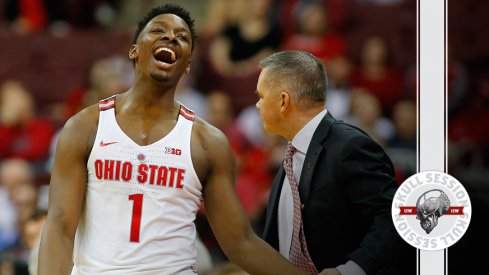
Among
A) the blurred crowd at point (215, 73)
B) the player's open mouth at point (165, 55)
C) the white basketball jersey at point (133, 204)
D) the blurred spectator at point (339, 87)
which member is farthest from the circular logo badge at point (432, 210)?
the blurred spectator at point (339, 87)

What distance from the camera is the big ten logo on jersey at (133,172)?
7.29ft

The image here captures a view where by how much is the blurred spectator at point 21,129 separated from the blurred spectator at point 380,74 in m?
1.62

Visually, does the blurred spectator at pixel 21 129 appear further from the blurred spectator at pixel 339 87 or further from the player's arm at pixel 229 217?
the player's arm at pixel 229 217

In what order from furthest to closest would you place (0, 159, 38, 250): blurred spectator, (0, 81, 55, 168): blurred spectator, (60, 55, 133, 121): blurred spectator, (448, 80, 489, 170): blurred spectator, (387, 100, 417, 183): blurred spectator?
(0, 81, 55, 168): blurred spectator → (60, 55, 133, 121): blurred spectator → (0, 159, 38, 250): blurred spectator → (387, 100, 417, 183): blurred spectator → (448, 80, 489, 170): blurred spectator

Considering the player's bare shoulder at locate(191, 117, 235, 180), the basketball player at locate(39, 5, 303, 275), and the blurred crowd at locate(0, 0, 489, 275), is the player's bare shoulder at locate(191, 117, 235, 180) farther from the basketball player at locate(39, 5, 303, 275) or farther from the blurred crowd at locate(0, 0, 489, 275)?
the blurred crowd at locate(0, 0, 489, 275)

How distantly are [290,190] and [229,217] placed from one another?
20 cm

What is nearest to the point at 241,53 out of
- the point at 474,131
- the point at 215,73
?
the point at 215,73

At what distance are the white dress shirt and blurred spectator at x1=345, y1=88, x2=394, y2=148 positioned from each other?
1.35 metres

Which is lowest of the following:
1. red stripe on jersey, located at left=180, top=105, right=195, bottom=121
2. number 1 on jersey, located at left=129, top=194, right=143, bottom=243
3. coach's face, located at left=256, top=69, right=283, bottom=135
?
number 1 on jersey, located at left=129, top=194, right=143, bottom=243

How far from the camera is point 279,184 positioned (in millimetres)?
2523

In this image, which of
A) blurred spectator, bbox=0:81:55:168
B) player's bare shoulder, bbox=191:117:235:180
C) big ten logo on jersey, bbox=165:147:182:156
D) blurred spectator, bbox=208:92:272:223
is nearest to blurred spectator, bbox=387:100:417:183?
blurred spectator, bbox=208:92:272:223

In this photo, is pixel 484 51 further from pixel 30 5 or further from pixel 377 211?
pixel 30 5

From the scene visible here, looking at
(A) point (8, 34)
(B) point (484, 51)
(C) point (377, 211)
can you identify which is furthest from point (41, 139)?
(C) point (377, 211)

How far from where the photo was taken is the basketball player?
2.22 m
